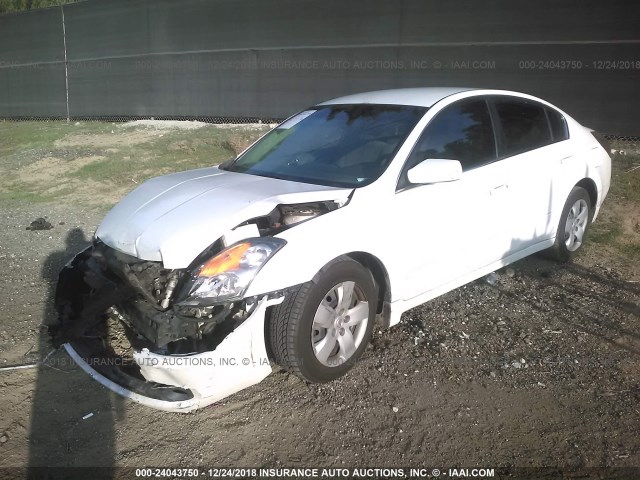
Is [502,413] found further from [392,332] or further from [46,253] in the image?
[46,253]

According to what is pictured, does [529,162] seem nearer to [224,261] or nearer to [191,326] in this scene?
[224,261]

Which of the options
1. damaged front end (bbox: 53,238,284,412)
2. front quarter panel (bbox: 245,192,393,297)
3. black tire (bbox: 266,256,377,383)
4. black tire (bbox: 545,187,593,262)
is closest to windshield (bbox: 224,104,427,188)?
front quarter panel (bbox: 245,192,393,297)

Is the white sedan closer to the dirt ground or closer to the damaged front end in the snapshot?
the damaged front end

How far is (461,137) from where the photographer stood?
3980 millimetres

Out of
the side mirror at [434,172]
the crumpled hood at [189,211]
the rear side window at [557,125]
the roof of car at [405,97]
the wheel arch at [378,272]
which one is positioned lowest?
the wheel arch at [378,272]

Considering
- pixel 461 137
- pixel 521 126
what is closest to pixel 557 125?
pixel 521 126

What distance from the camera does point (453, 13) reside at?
31.8 feet

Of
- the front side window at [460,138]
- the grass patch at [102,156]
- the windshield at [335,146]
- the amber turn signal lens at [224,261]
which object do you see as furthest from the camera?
the grass patch at [102,156]

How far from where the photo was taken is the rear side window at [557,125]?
4.82m

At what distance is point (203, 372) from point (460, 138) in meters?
2.44

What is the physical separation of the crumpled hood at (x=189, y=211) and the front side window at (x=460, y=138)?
2.53 feet

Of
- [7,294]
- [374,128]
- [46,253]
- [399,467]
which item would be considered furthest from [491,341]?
[46,253]

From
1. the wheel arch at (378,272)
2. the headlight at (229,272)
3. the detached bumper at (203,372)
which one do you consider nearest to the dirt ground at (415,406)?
the detached bumper at (203,372)

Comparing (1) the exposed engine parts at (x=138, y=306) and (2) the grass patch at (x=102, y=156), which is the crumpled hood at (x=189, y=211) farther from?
(2) the grass patch at (x=102, y=156)
